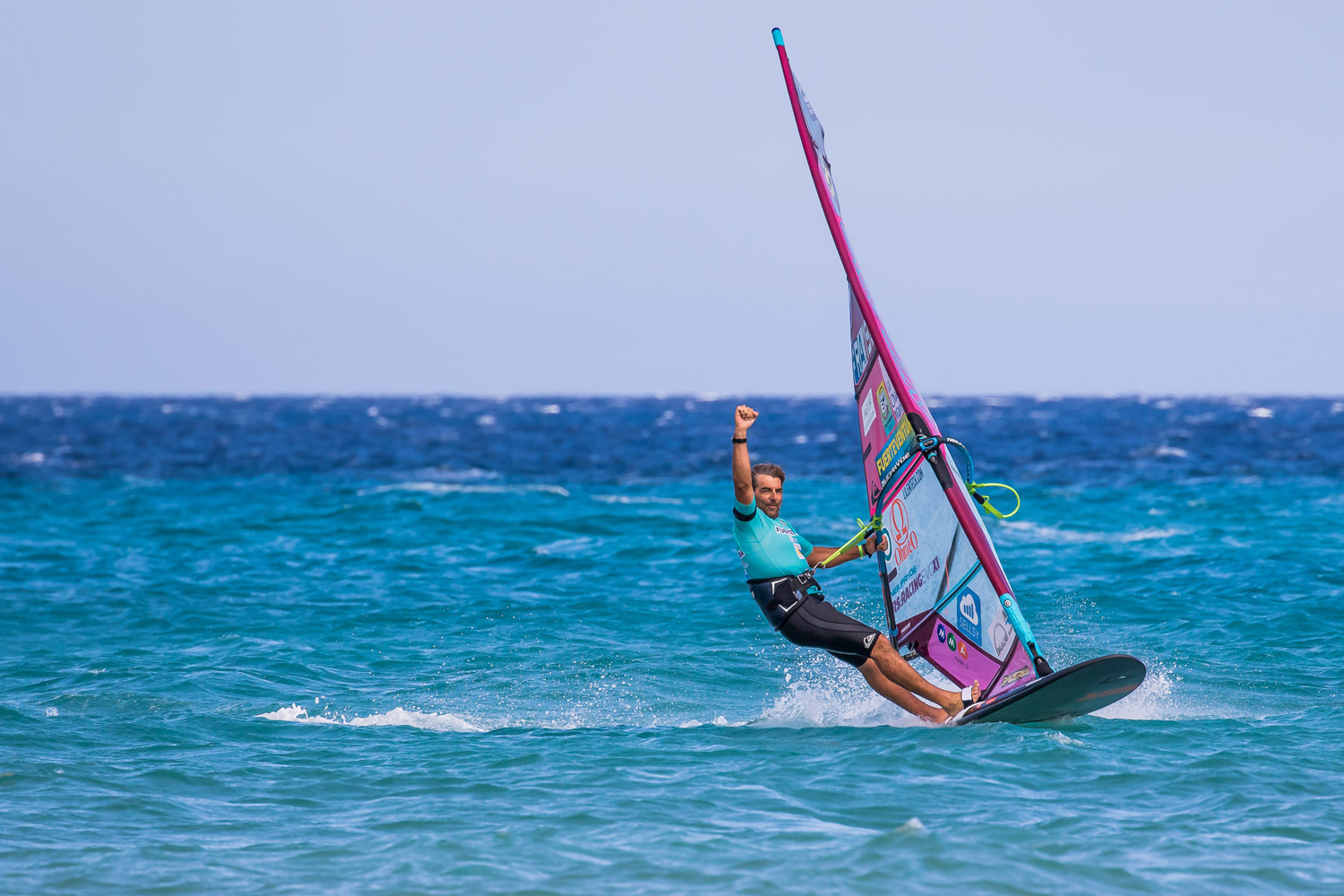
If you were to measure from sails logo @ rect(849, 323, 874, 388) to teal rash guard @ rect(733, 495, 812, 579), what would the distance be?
163 centimetres

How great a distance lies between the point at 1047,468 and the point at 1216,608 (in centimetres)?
2096

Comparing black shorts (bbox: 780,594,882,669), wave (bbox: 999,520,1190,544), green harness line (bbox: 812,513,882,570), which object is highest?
green harness line (bbox: 812,513,882,570)

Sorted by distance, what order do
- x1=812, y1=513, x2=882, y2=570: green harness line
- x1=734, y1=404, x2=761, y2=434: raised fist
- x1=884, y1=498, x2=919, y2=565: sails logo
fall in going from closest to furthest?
x1=734, y1=404, x2=761, y2=434: raised fist < x1=812, y1=513, x2=882, y2=570: green harness line < x1=884, y1=498, x2=919, y2=565: sails logo

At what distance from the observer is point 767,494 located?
8.59 meters

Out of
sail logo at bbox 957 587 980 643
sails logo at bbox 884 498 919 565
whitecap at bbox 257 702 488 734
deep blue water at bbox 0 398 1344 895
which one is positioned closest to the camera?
deep blue water at bbox 0 398 1344 895

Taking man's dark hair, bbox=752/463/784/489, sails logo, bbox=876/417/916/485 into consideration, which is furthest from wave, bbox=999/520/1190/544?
man's dark hair, bbox=752/463/784/489

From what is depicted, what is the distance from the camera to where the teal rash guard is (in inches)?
336

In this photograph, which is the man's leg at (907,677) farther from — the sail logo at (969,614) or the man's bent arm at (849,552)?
the man's bent arm at (849,552)

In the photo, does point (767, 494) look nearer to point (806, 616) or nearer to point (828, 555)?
point (828, 555)

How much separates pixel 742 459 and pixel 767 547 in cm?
96

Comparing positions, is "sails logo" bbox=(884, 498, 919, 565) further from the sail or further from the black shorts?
the black shorts

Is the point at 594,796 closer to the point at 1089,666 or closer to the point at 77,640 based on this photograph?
the point at 1089,666

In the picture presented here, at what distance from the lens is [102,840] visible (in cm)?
677

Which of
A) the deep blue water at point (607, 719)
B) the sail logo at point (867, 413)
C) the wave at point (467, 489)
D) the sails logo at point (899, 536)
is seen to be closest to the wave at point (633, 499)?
the wave at point (467, 489)
